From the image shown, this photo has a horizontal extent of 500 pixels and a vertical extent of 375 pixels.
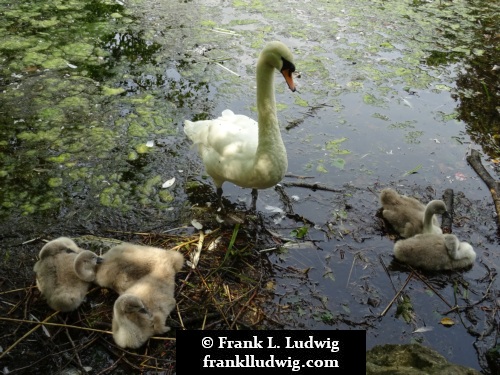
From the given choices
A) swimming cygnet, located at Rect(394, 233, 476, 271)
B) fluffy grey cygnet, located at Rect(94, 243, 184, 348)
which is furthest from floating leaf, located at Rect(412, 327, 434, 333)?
fluffy grey cygnet, located at Rect(94, 243, 184, 348)

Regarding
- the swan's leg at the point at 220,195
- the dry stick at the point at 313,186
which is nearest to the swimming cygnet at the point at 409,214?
the dry stick at the point at 313,186

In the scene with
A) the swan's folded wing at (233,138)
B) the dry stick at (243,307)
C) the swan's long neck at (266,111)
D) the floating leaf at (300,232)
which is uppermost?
the swan's long neck at (266,111)

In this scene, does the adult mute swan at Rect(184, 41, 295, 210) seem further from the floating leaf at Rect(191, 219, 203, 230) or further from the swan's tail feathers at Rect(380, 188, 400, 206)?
the swan's tail feathers at Rect(380, 188, 400, 206)

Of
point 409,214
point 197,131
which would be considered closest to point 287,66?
point 197,131

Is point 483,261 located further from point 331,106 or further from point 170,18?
point 170,18

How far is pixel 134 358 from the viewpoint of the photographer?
10.8 feet

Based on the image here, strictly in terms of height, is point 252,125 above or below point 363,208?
above

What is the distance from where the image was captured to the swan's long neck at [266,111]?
155 inches

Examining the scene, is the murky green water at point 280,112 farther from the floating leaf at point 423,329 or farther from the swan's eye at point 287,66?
the swan's eye at point 287,66

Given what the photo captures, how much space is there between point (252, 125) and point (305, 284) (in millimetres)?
1542

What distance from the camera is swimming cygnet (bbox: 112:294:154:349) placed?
3.23m

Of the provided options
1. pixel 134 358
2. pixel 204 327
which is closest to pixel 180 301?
pixel 204 327

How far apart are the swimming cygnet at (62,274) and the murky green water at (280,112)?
613 mm

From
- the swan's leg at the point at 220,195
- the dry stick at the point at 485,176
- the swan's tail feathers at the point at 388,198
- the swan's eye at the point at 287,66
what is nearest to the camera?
the swan's eye at the point at 287,66
